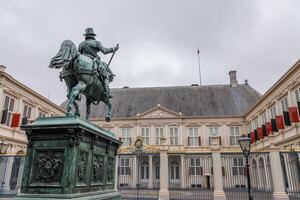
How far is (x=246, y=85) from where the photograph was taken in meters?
34.7

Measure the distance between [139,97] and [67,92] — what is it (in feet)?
99.0

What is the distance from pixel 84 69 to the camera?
4.85 m

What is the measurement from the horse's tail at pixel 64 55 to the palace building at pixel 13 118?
15394 millimetres

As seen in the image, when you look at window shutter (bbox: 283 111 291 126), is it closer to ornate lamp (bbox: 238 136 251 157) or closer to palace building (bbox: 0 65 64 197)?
ornate lamp (bbox: 238 136 251 157)

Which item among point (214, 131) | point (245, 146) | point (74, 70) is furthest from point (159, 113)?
point (74, 70)

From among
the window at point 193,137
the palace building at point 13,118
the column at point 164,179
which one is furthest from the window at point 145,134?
the column at point 164,179

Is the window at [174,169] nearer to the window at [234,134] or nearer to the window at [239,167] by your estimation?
the window at [239,167]

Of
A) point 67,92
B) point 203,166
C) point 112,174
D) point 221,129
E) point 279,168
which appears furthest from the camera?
point 221,129

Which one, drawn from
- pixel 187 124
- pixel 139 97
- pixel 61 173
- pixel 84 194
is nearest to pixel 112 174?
pixel 84 194

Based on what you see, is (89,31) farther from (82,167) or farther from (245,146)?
(245,146)

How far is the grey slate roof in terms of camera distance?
1228 inches

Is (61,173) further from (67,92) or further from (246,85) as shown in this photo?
(246,85)

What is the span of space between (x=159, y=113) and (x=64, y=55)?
26.0m

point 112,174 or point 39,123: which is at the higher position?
point 39,123
